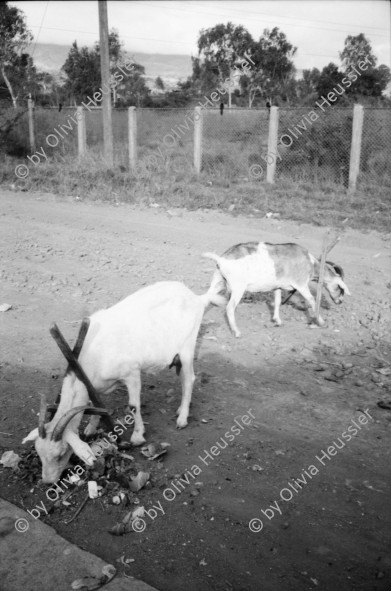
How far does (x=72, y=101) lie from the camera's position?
42.9 metres

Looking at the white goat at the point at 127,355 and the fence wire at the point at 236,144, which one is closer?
the white goat at the point at 127,355

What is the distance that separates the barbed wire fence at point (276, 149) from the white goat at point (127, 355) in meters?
10.6

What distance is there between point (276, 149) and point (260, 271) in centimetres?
941

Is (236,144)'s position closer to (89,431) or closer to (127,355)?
(127,355)

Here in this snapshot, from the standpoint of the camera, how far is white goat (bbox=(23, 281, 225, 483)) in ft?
12.5

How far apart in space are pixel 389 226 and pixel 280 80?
123ft

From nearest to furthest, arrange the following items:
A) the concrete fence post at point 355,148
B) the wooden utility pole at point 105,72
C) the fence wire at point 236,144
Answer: the concrete fence post at point 355,148
the fence wire at point 236,144
the wooden utility pole at point 105,72

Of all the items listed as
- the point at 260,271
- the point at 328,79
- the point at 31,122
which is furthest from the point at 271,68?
the point at 260,271

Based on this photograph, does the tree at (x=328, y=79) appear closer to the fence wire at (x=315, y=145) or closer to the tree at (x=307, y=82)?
the tree at (x=307, y=82)

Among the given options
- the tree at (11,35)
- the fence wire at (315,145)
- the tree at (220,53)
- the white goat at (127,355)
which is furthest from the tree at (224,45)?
the white goat at (127,355)

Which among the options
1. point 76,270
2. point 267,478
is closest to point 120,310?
Answer: point 267,478

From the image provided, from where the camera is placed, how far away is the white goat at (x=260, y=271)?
6.76m

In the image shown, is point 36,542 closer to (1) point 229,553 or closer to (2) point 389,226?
(1) point 229,553

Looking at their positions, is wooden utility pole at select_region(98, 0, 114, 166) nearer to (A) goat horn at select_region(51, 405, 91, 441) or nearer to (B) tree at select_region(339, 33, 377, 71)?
(A) goat horn at select_region(51, 405, 91, 441)
